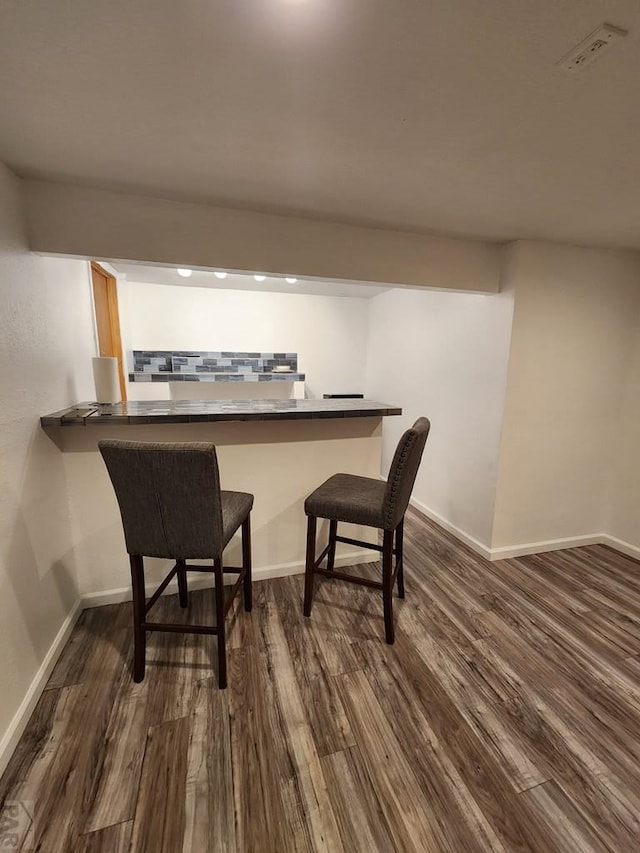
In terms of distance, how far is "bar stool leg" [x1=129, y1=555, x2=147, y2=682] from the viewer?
151 centimetres

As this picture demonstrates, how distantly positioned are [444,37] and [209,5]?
1.75 ft

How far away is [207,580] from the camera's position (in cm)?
225

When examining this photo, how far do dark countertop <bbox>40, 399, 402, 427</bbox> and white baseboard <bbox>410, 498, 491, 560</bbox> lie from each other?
52.6 inches

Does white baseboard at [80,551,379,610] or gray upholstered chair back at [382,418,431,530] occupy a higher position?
gray upholstered chair back at [382,418,431,530]

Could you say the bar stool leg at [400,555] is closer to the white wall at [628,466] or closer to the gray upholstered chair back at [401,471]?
the gray upholstered chair back at [401,471]

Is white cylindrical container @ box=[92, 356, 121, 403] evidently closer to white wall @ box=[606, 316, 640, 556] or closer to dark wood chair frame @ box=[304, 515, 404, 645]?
dark wood chair frame @ box=[304, 515, 404, 645]

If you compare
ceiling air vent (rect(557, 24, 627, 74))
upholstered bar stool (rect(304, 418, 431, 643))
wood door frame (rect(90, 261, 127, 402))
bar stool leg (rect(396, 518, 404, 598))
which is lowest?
bar stool leg (rect(396, 518, 404, 598))

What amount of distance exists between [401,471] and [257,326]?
3.52m

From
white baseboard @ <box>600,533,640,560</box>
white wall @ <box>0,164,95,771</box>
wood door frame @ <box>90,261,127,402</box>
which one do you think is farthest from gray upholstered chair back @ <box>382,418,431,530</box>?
wood door frame @ <box>90,261,127,402</box>

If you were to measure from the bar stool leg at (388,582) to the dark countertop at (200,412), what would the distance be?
73 cm

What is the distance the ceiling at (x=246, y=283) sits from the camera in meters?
3.71

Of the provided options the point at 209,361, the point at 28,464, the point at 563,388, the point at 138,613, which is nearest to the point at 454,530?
the point at 563,388

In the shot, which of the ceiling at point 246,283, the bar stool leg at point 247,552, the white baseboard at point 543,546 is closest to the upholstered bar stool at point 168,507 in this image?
the bar stool leg at point 247,552

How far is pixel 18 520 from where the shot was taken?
4.63ft
